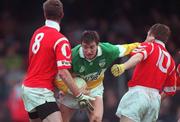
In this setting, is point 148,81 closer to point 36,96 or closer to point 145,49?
point 145,49

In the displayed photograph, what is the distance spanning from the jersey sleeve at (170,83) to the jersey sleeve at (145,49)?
1.68 ft

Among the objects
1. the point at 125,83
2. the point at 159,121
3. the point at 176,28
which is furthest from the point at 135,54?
the point at 176,28

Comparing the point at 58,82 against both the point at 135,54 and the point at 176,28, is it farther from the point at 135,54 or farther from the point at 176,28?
the point at 176,28

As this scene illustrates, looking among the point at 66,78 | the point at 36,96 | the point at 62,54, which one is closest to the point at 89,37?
the point at 62,54

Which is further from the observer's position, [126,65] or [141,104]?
[141,104]

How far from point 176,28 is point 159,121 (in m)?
3.88

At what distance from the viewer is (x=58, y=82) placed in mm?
8992

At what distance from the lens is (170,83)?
31.6ft

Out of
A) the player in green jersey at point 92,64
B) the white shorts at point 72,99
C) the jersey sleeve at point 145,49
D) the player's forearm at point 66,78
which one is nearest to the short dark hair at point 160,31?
the jersey sleeve at point 145,49

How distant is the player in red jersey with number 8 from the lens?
9.16 m

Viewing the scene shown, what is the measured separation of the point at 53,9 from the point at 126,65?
1.06m

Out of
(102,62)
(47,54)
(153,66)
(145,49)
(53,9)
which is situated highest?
(53,9)

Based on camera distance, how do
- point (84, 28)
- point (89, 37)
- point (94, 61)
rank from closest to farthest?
point (89, 37)
point (94, 61)
point (84, 28)

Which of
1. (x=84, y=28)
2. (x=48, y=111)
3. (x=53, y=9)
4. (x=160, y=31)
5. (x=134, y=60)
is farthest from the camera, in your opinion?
(x=84, y=28)
